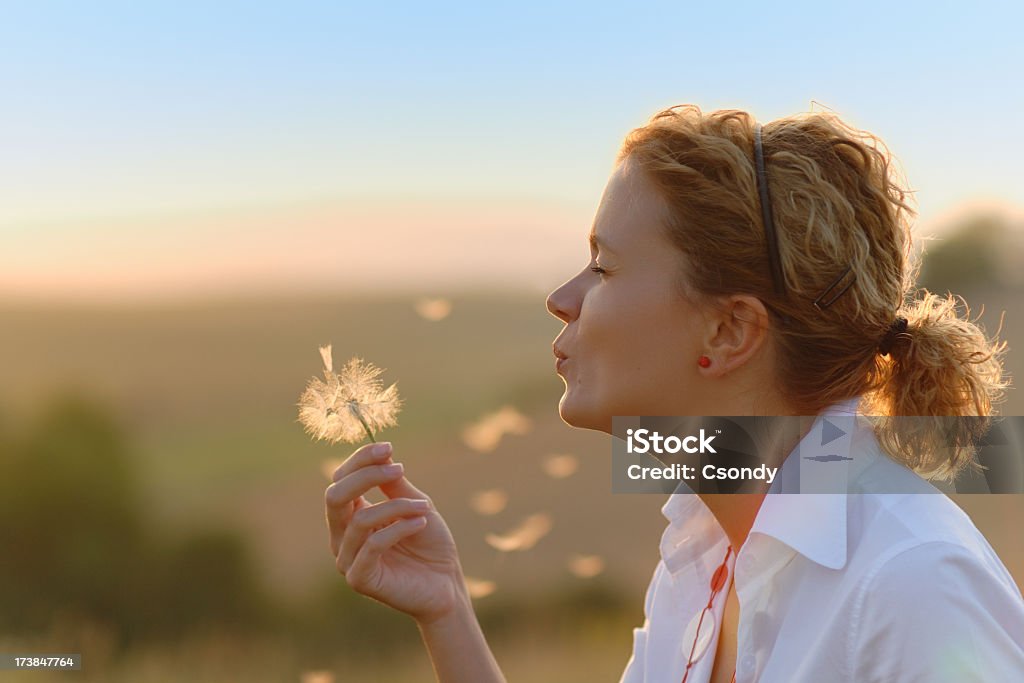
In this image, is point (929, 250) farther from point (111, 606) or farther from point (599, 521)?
point (111, 606)

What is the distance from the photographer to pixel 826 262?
2.08 meters

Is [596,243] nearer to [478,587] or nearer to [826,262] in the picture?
[826,262]

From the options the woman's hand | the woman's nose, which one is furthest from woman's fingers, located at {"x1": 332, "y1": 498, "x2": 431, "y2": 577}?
the woman's nose

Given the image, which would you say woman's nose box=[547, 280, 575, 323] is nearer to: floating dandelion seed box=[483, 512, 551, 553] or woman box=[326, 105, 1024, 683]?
woman box=[326, 105, 1024, 683]

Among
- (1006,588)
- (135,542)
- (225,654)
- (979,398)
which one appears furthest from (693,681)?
(135,542)

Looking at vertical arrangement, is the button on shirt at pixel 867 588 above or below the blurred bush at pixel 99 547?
above

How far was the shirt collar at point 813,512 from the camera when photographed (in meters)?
1.87

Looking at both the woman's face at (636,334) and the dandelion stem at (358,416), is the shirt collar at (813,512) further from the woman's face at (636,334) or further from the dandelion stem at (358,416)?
the dandelion stem at (358,416)

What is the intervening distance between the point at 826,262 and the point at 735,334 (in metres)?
0.25

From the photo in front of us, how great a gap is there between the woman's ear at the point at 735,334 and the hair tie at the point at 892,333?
304mm

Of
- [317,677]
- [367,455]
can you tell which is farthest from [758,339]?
[317,677]

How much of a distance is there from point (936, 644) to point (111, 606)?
11028 mm

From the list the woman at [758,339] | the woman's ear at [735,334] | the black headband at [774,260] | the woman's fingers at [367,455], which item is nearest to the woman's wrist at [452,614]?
the woman at [758,339]

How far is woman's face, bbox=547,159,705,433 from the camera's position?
2166 mm
